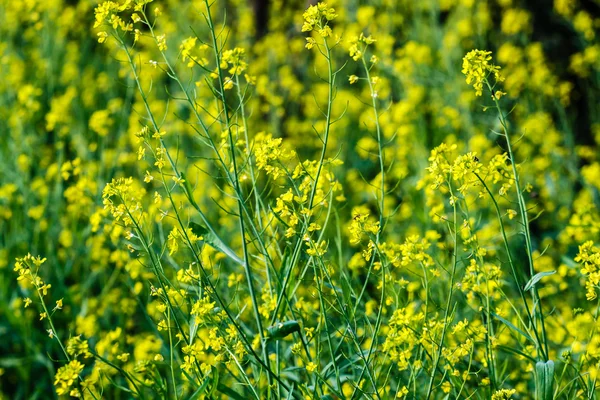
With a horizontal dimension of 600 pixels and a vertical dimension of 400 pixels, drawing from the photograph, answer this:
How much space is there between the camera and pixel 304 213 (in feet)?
7.03

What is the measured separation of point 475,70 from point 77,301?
8.32 feet

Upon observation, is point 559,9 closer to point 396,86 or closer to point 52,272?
point 396,86

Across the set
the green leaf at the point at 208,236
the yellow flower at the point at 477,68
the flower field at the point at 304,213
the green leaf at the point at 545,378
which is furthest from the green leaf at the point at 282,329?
the yellow flower at the point at 477,68

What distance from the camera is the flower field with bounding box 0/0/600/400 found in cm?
218

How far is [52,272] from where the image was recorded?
13.7ft

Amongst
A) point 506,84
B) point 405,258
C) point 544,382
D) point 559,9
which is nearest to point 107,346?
point 405,258

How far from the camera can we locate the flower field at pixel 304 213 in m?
2.18

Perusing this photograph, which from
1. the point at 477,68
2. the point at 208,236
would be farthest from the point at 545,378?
the point at 208,236

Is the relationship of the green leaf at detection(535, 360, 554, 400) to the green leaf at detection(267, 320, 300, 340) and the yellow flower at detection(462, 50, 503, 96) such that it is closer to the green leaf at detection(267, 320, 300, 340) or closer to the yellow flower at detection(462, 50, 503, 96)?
the green leaf at detection(267, 320, 300, 340)

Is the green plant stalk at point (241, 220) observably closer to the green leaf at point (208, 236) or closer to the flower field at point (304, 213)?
the flower field at point (304, 213)

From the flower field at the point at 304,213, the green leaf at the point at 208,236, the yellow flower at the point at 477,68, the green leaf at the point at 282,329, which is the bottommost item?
the flower field at the point at 304,213

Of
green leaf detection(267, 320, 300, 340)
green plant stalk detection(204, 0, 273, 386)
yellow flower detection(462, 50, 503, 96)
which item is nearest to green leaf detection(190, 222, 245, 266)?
green plant stalk detection(204, 0, 273, 386)

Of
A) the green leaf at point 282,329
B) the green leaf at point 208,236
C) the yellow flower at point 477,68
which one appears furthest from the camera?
the green leaf at point 208,236

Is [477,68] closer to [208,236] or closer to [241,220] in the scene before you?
[241,220]
